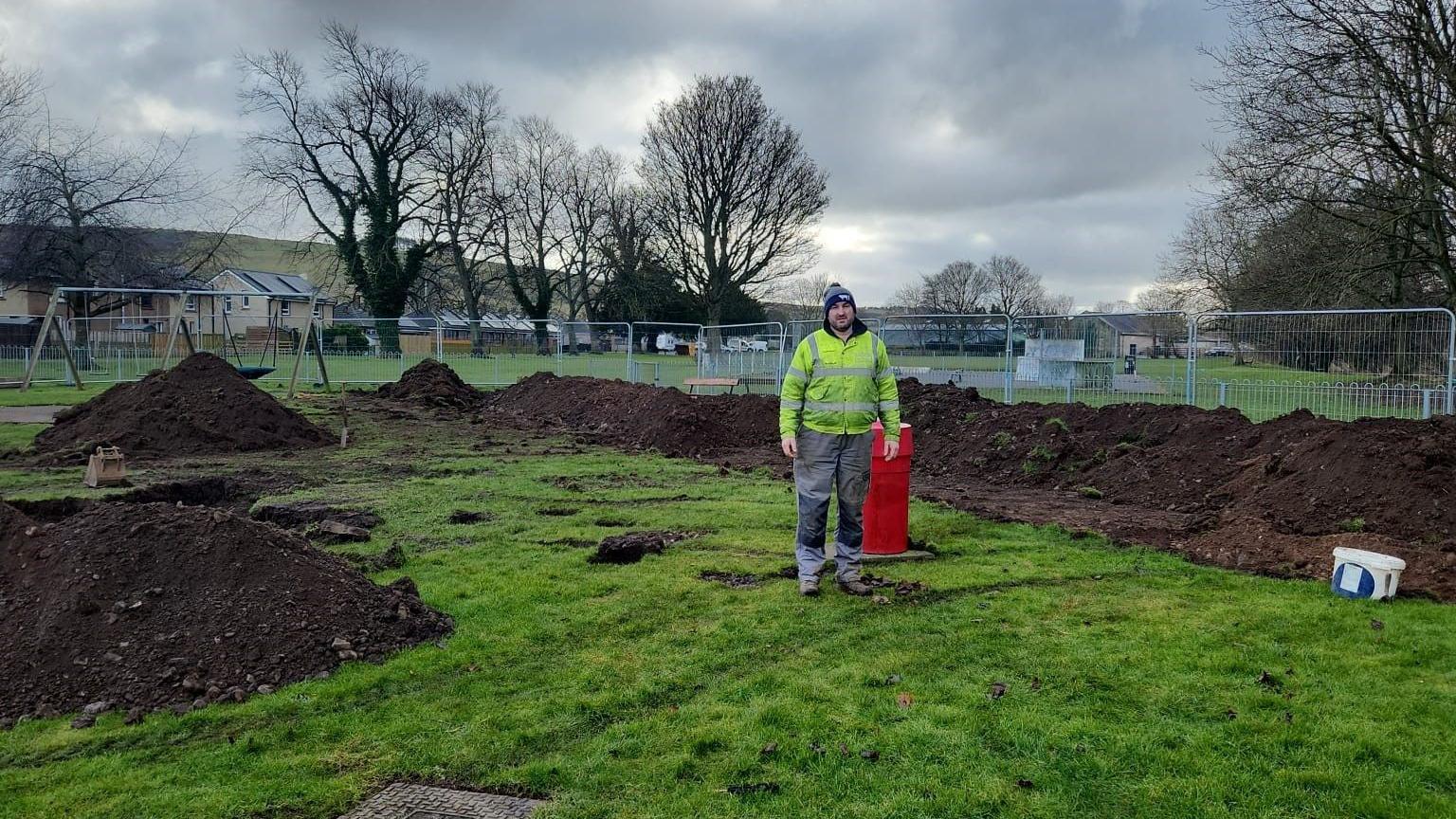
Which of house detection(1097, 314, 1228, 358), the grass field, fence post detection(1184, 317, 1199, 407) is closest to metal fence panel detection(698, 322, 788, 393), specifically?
the grass field

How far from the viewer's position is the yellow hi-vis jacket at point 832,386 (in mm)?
6242

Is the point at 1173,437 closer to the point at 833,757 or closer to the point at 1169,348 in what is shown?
the point at 1169,348

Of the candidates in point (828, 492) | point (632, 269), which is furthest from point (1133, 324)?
point (632, 269)

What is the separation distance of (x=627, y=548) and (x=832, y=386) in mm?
2217

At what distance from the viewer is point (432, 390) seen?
72.0ft

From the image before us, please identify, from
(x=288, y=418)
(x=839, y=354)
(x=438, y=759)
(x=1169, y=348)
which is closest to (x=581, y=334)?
(x=288, y=418)

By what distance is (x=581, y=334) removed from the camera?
103 feet

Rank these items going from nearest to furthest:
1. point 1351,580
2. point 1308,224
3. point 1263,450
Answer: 1. point 1351,580
2. point 1263,450
3. point 1308,224

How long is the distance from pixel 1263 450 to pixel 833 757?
324 inches

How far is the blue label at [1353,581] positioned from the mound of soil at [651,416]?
9108 mm

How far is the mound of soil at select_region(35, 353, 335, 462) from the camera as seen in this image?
13.0 metres

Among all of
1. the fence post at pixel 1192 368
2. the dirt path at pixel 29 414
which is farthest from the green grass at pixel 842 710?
the dirt path at pixel 29 414

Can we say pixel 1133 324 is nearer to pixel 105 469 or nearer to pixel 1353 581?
pixel 1353 581

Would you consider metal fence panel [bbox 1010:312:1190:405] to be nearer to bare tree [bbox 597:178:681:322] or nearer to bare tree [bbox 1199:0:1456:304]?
bare tree [bbox 1199:0:1456:304]
